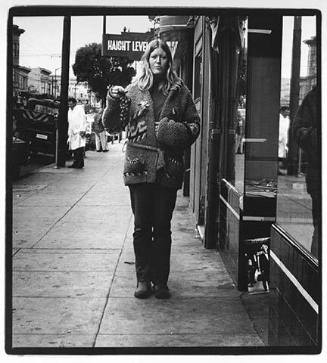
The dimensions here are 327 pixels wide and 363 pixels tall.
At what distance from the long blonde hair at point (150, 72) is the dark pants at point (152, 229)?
585 mm

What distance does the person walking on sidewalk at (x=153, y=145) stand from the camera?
4.12m

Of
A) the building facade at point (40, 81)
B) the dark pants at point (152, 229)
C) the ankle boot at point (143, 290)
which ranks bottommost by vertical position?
the ankle boot at point (143, 290)

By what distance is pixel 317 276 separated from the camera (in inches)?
151

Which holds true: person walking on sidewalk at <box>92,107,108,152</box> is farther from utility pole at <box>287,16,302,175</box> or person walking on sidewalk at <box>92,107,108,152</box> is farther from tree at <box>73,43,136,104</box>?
utility pole at <box>287,16,302,175</box>

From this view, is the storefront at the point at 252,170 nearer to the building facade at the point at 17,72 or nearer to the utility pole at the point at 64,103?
the utility pole at the point at 64,103

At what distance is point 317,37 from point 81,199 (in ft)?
5.34

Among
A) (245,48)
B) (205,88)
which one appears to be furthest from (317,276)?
(205,88)

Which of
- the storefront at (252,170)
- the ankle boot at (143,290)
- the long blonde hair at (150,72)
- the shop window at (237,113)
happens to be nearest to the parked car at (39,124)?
the long blonde hair at (150,72)

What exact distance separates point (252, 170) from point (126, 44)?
133cm

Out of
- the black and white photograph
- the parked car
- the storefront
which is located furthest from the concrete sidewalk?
the storefront

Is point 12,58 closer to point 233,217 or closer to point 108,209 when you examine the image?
point 108,209

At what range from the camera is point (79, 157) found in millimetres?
4664

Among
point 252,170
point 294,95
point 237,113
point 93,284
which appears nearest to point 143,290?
point 93,284

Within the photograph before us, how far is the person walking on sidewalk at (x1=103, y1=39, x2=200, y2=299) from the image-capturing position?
4.12 meters
